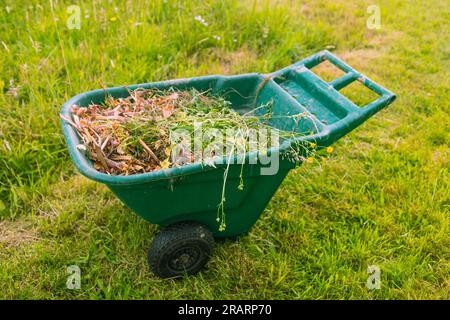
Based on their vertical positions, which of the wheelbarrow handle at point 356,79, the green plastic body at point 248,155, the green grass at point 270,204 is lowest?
the green grass at point 270,204

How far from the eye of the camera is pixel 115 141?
2064 millimetres

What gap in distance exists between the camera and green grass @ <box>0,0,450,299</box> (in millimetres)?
2314

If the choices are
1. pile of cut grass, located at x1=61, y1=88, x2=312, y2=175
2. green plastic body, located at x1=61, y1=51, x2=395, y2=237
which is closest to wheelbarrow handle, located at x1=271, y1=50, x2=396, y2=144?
green plastic body, located at x1=61, y1=51, x2=395, y2=237

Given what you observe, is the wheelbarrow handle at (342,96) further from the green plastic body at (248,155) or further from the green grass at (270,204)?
the green grass at (270,204)

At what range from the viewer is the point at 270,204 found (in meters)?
2.71

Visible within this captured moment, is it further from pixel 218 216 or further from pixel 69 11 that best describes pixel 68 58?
pixel 218 216

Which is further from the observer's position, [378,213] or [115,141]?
[378,213]

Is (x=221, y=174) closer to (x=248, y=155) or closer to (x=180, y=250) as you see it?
(x=248, y=155)

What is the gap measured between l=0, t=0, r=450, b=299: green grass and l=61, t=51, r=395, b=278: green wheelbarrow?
0.69 feet

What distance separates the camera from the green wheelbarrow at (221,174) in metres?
1.87

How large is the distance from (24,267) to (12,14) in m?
2.35

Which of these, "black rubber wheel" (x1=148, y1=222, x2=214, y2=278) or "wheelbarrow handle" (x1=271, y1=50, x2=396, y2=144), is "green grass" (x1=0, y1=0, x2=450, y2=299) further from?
"wheelbarrow handle" (x1=271, y1=50, x2=396, y2=144)

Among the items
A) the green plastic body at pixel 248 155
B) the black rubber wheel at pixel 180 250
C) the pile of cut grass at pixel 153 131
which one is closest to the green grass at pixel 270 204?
the black rubber wheel at pixel 180 250

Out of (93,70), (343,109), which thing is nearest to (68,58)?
(93,70)
